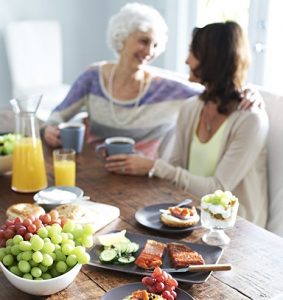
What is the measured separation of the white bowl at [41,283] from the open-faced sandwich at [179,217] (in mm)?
386

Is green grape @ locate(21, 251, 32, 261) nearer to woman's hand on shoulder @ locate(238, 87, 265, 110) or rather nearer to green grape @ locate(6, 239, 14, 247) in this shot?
green grape @ locate(6, 239, 14, 247)

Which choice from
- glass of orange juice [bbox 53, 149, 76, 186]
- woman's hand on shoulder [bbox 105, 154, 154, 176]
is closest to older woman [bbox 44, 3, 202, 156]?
woman's hand on shoulder [bbox 105, 154, 154, 176]

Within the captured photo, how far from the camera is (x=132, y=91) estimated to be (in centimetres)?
242

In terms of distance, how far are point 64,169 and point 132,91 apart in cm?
79

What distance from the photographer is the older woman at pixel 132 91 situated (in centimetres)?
235

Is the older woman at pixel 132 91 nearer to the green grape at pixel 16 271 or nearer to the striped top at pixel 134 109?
the striped top at pixel 134 109

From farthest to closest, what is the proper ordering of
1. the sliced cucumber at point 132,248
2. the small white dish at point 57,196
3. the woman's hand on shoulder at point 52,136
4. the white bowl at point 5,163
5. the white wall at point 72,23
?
the white wall at point 72,23
the woman's hand on shoulder at point 52,136
the white bowl at point 5,163
the small white dish at point 57,196
the sliced cucumber at point 132,248

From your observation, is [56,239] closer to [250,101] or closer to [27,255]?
[27,255]

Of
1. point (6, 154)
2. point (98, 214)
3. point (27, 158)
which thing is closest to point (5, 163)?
point (6, 154)

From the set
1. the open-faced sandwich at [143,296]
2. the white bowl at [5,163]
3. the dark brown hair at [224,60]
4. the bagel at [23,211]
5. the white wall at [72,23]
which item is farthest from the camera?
the white wall at [72,23]

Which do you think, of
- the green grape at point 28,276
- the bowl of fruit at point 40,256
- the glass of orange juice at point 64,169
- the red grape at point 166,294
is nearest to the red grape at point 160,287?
the red grape at point 166,294

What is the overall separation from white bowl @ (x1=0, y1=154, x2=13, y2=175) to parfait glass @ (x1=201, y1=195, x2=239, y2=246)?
2.55 ft

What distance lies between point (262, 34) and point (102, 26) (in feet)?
5.81

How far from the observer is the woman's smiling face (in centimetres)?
235
